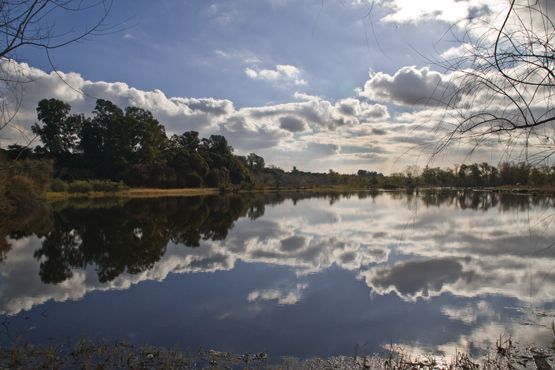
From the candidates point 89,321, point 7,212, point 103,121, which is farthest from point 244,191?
point 89,321

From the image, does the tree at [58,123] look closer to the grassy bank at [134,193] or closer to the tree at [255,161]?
the grassy bank at [134,193]

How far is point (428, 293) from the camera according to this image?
9883 mm

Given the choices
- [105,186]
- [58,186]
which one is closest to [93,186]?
[105,186]

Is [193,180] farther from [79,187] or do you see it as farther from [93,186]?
[79,187]

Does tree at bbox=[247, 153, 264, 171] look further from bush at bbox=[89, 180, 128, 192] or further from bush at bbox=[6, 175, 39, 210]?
bush at bbox=[6, 175, 39, 210]

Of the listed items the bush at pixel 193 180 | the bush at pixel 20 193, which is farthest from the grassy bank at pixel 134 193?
the bush at pixel 20 193

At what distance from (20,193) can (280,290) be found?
2624 cm

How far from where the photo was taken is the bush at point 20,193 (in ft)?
89.5

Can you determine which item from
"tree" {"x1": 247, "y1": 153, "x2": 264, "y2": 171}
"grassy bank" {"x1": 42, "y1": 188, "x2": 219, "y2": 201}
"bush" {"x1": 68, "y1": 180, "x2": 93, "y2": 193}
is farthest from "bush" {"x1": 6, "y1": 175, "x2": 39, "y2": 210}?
"tree" {"x1": 247, "y1": 153, "x2": 264, "y2": 171}

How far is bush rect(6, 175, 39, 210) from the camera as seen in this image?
27281 millimetres

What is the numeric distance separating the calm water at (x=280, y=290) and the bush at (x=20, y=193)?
900 centimetres

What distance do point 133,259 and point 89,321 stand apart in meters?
6.45

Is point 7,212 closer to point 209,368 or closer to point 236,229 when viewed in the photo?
point 236,229

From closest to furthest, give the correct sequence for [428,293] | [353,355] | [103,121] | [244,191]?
[353,355], [428,293], [103,121], [244,191]
